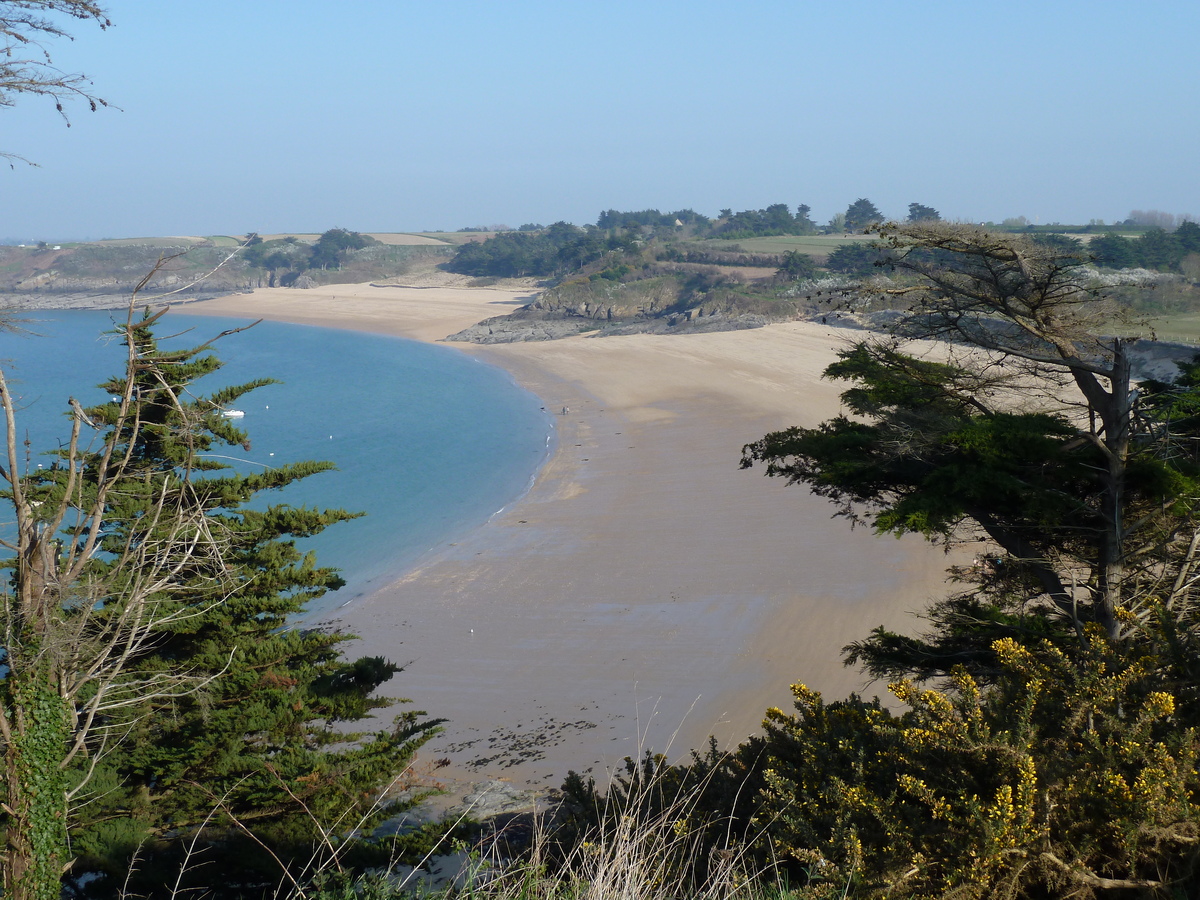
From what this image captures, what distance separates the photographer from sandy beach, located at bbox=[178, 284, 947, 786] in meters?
11.0

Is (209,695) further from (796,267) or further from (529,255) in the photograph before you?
(529,255)

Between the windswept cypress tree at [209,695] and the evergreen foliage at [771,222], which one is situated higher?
the evergreen foliage at [771,222]

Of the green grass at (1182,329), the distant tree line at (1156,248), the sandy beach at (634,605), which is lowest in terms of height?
the sandy beach at (634,605)

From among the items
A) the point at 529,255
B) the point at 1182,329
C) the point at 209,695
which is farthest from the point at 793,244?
the point at 209,695

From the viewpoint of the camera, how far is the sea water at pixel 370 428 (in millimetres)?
19734

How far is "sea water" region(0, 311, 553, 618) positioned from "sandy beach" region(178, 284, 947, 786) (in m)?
1.46

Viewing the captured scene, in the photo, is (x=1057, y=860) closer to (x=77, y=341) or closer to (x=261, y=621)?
(x=261, y=621)

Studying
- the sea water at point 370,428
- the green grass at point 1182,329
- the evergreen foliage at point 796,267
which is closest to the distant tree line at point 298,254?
the sea water at point 370,428

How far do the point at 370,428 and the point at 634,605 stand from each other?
752 inches

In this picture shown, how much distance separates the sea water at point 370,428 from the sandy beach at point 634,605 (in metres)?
1.46

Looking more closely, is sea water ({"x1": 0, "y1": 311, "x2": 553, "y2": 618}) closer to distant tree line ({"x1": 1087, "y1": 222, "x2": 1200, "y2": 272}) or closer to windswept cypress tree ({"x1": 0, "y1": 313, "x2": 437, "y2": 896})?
windswept cypress tree ({"x1": 0, "y1": 313, "x2": 437, "y2": 896})

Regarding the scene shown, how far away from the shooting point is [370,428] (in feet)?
102

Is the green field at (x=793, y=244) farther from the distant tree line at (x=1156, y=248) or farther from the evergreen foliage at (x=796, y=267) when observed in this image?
the distant tree line at (x=1156, y=248)

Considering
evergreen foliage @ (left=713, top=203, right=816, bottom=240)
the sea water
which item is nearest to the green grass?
the sea water
